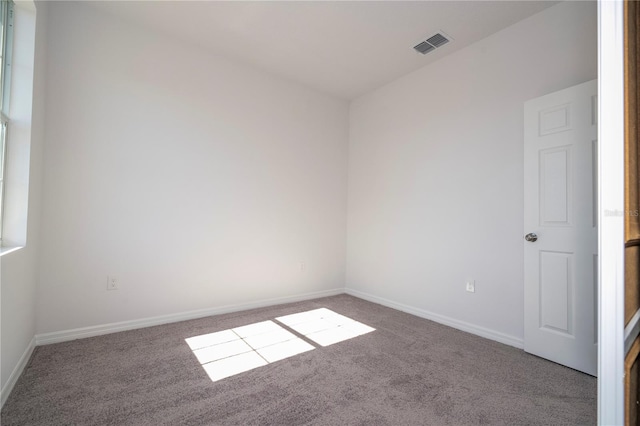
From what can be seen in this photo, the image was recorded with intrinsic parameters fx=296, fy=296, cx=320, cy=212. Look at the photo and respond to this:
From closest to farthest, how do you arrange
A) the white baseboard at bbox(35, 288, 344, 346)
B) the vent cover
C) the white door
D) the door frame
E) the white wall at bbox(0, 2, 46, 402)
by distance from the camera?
the door frame < the white wall at bbox(0, 2, 46, 402) < the white door < the white baseboard at bbox(35, 288, 344, 346) < the vent cover

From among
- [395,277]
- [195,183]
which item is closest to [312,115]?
[195,183]

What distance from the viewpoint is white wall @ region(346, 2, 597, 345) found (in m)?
2.60

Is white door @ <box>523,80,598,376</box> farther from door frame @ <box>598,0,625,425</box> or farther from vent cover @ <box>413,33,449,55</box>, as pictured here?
door frame @ <box>598,0,625,425</box>

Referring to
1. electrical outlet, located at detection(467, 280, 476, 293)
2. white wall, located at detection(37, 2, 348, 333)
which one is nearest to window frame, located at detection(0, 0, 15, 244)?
white wall, located at detection(37, 2, 348, 333)

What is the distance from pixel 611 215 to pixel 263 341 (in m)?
2.48

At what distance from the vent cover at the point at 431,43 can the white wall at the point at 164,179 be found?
1.58 metres

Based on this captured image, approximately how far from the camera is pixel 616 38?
119 centimetres

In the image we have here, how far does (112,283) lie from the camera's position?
8.99 ft

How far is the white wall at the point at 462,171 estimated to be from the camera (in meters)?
2.60

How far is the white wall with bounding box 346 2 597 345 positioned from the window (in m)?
3.58

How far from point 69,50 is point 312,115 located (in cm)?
265

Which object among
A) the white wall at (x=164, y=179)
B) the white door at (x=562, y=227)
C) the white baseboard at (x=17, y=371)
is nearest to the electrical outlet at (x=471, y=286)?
the white door at (x=562, y=227)

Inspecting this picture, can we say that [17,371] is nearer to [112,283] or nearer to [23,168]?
[112,283]

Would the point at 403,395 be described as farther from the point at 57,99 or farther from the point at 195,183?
the point at 57,99
